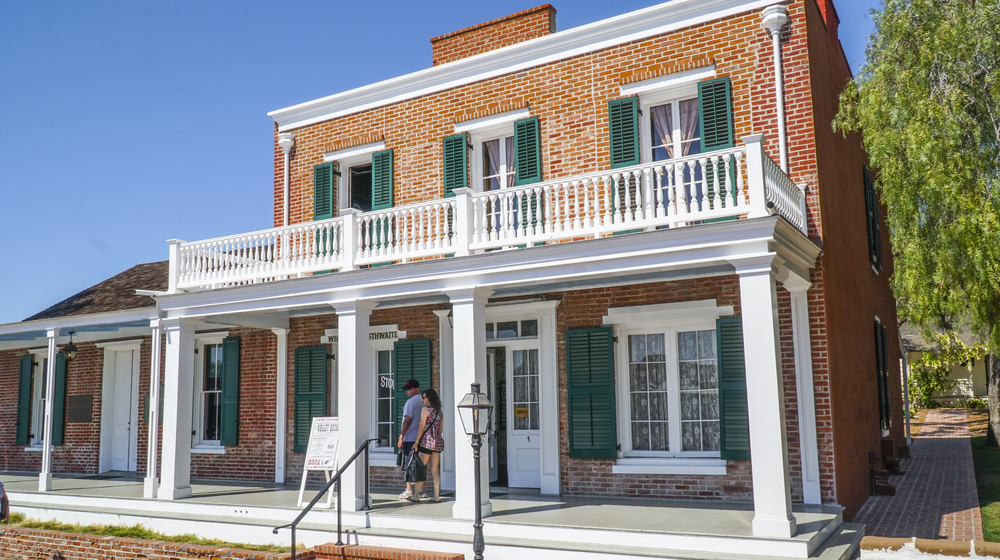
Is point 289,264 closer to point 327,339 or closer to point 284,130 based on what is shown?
point 327,339

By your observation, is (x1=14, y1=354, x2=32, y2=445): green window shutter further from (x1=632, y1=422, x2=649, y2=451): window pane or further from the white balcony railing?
(x1=632, y1=422, x2=649, y2=451): window pane

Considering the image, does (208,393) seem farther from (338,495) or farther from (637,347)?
(637,347)

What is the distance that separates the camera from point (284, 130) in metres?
14.5

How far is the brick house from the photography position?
8.73m

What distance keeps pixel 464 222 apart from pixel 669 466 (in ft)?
13.9

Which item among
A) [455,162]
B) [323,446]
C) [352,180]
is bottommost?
[323,446]

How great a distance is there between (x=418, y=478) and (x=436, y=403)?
102 centimetres

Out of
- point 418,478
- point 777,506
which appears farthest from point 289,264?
point 777,506

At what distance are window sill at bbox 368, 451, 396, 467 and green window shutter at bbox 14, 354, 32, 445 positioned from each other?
32.8 ft

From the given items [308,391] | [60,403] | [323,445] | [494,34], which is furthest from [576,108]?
[60,403]

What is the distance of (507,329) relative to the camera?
38.9 ft

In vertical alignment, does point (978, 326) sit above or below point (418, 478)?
above

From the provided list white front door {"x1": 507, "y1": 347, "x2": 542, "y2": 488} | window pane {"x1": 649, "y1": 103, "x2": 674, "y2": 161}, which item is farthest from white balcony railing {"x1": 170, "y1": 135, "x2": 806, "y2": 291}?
white front door {"x1": 507, "y1": 347, "x2": 542, "y2": 488}

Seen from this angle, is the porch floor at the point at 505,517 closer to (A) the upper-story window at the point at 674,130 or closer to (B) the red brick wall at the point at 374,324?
(B) the red brick wall at the point at 374,324
